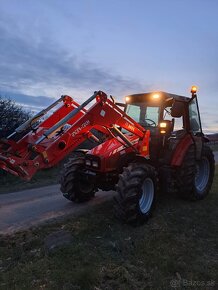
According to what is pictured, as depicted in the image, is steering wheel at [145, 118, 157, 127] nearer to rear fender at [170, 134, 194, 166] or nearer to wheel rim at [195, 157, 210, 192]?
rear fender at [170, 134, 194, 166]

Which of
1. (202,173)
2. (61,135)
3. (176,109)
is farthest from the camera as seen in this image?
(202,173)

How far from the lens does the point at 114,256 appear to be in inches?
217

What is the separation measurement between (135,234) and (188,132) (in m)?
3.61

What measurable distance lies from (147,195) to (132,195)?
0.87m

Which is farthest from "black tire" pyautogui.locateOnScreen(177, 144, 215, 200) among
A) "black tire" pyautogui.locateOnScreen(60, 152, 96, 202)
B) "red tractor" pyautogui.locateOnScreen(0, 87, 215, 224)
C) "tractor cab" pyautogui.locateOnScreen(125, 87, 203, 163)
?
"black tire" pyautogui.locateOnScreen(60, 152, 96, 202)

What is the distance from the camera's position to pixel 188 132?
29.7 feet

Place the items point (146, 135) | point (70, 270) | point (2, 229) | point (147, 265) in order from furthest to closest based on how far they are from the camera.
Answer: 1. point (146, 135)
2. point (2, 229)
3. point (147, 265)
4. point (70, 270)

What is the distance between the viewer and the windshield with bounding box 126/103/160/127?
8.39 metres

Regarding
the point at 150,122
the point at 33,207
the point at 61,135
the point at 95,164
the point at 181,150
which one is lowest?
the point at 33,207

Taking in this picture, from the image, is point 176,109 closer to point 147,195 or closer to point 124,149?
point 124,149

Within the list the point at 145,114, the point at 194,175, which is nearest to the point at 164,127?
the point at 145,114

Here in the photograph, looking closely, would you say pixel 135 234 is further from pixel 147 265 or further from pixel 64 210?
pixel 64 210

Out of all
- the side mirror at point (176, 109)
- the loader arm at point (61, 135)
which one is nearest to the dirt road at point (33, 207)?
the loader arm at point (61, 135)

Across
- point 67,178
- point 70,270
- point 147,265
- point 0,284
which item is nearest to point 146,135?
point 67,178
